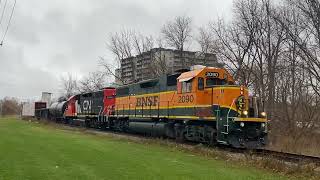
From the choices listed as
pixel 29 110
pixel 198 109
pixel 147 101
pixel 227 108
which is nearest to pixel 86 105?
pixel 147 101

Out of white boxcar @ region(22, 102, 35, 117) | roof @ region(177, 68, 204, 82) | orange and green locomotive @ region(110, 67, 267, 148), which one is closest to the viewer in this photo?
orange and green locomotive @ region(110, 67, 267, 148)

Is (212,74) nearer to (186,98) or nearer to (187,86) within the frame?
(187,86)

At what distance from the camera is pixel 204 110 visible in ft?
68.8

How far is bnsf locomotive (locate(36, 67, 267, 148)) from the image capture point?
19.6 meters

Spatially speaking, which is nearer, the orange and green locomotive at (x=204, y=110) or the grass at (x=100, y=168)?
the grass at (x=100, y=168)

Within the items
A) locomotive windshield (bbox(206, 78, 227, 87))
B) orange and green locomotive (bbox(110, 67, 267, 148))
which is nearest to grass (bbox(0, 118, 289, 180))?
orange and green locomotive (bbox(110, 67, 267, 148))

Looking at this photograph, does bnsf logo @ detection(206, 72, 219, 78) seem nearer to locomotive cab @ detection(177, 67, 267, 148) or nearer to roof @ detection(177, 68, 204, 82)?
locomotive cab @ detection(177, 67, 267, 148)

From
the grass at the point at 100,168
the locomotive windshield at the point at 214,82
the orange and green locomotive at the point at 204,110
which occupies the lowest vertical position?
the grass at the point at 100,168

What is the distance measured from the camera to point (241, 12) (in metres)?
40.3

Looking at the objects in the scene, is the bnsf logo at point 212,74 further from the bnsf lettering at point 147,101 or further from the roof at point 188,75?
the bnsf lettering at point 147,101

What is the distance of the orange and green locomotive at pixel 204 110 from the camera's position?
19.5 m

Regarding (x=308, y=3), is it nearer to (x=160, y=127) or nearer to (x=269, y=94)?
(x=269, y=94)

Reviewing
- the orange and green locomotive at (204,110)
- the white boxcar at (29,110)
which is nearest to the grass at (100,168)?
the orange and green locomotive at (204,110)

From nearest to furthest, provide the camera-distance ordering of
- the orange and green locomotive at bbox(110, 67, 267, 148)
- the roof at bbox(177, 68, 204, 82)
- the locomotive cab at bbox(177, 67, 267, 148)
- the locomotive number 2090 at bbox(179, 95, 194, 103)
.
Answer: the locomotive cab at bbox(177, 67, 267, 148), the orange and green locomotive at bbox(110, 67, 267, 148), the roof at bbox(177, 68, 204, 82), the locomotive number 2090 at bbox(179, 95, 194, 103)
